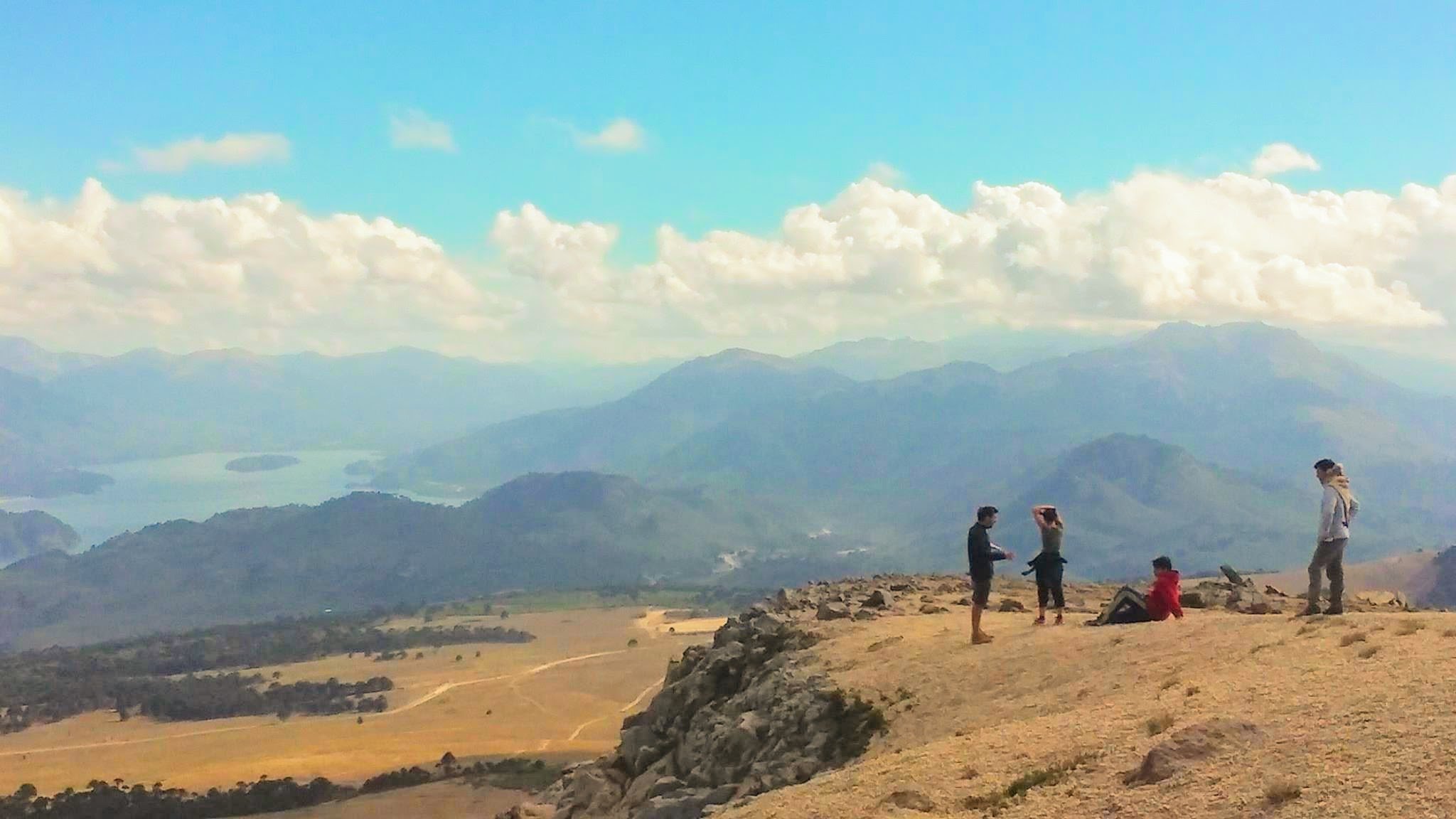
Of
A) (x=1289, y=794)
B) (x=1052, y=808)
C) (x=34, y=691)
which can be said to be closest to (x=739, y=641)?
(x=1052, y=808)

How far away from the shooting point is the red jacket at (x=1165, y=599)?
21.3m

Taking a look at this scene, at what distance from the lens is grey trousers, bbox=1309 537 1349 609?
18266 millimetres

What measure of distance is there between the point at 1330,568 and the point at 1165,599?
3.61 metres

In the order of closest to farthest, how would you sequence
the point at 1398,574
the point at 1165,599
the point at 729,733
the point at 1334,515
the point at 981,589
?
1. the point at 1334,515
2. the point at 1165,599
3. the point at 981,589
4. the point at 729,733
5. the point at 1398,574

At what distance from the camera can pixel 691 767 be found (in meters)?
24.5

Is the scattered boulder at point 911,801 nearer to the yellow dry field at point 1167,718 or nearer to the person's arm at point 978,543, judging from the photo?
the yellow dry field at point 1167,718

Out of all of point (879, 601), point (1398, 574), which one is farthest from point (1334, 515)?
point (1398, 574)

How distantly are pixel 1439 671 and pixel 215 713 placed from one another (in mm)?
136464

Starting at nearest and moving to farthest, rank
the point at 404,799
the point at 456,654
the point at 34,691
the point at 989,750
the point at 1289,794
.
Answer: the point at 1289,794 → the point at 989,750 → the point at 404,799 → the point at 34,691 → the point at 456,654

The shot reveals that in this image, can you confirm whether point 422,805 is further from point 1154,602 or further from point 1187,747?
point 1187,747

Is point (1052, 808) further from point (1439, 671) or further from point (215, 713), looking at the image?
point (215, 713)

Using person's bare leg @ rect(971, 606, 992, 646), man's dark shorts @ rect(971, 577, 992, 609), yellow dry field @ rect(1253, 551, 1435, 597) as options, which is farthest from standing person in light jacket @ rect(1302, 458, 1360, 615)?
yellow dry field @ rect(1253, 551, 1435, 597)

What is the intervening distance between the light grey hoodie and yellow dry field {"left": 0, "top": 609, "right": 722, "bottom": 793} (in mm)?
71759

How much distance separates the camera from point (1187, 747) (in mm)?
12297
